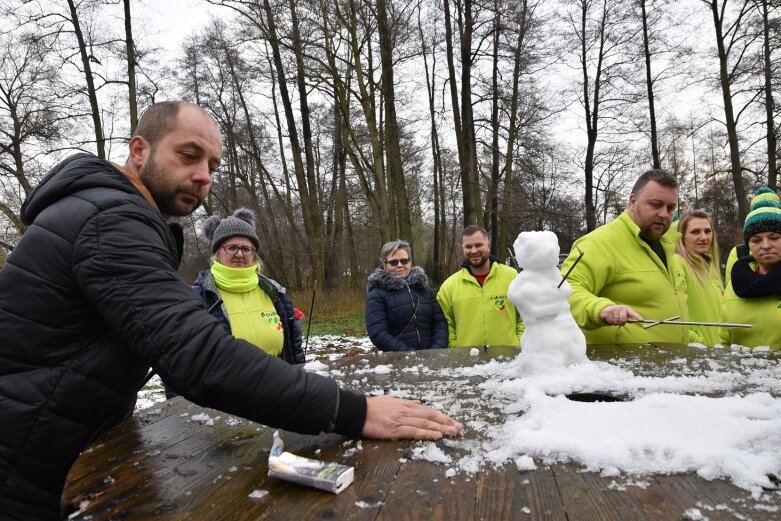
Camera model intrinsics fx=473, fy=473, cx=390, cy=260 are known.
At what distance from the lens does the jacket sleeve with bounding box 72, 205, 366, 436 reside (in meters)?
1.25

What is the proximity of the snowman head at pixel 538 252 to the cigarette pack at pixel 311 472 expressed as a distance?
1361mm

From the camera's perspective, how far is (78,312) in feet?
4.37

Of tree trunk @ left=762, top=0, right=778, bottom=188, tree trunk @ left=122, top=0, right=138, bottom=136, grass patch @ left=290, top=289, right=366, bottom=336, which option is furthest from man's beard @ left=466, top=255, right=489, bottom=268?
tree trunk @ left=762, top=0, right=778, bottom=188

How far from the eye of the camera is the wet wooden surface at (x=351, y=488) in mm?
1073

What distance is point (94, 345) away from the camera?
1.36 metres

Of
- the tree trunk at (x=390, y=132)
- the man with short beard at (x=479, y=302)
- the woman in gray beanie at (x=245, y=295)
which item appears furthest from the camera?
the tree trunk at (x=390, y=132)

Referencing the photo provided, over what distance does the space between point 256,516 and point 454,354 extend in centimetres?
184

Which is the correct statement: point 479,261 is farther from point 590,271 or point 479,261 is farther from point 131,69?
point 131,69

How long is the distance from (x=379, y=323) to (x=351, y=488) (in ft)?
10.1

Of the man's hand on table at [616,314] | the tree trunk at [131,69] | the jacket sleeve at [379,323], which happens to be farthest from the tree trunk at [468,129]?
the man's hand on table at [616,314]

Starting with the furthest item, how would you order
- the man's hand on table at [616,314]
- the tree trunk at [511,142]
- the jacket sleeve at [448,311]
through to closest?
the tree trunk at [511,142] < the jacket sleeve at [448,311] < the man's hand on table at [616,314]

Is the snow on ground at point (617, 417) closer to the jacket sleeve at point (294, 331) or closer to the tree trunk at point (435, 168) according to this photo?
the jacket sleeve at point (294, 331)

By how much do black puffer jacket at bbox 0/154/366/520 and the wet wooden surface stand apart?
0.48 feet

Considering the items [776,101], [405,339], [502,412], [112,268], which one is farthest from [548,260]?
[776,101]
